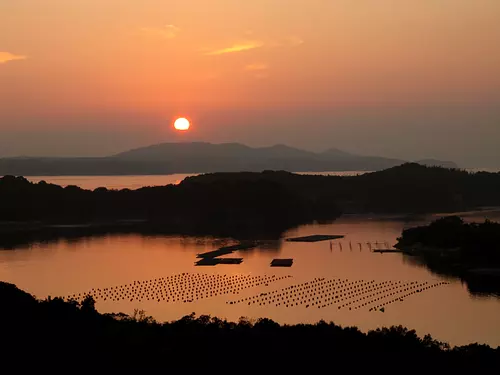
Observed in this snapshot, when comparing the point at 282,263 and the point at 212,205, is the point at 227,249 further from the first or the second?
the point at 212,205

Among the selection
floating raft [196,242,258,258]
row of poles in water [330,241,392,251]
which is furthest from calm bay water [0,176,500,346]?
floating raft [196,242,258,258]

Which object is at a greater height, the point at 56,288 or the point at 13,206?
the point at 13,206

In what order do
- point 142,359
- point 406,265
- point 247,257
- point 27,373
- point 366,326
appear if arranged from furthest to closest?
point 247,257
point 406,265
point 366,326
point 142,359
point 27,373

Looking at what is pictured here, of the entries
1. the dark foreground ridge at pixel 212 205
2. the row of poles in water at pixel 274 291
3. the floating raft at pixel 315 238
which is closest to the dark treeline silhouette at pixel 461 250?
the row of poles in water at pixel 274 291

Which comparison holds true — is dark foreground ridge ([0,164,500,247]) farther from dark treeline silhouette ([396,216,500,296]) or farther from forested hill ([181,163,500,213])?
dark treeline silhouette ([396,216,500,296])

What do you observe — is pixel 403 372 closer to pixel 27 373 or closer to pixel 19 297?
pixel 27 373

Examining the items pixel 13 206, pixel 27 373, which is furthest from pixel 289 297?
pixel 13 206
